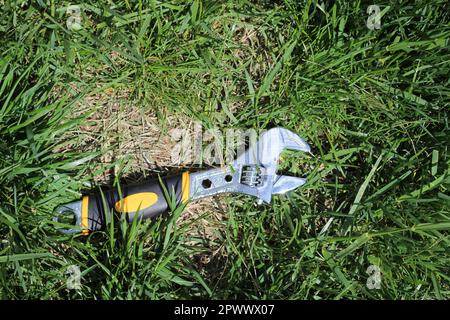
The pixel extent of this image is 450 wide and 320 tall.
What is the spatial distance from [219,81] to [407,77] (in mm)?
959

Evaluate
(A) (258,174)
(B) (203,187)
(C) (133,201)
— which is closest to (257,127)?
(A) (258,174)

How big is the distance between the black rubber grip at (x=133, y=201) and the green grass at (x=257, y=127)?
8cm

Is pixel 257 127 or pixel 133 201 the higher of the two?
pixel 257 127

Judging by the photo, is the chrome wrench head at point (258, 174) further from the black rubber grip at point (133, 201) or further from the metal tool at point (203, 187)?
the black rubber grip at point (133, 201)

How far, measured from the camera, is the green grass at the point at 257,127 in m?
2.34

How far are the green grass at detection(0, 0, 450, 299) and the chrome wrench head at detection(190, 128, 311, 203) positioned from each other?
0.28ft

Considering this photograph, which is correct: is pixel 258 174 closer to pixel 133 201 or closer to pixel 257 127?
pixel 257 127

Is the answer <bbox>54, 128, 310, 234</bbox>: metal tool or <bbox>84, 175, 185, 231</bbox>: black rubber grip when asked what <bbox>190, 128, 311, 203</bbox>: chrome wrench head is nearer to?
<bbox>54, 128, 310, 234</bbox>: metal tool


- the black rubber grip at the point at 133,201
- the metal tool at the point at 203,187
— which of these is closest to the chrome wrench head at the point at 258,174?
the metal tool at the point at 203,187

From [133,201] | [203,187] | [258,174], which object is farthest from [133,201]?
[258,174]

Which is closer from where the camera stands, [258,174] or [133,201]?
[133,201]

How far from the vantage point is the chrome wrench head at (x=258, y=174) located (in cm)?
243

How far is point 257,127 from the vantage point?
99.2 inches

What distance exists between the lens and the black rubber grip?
7.64ft
